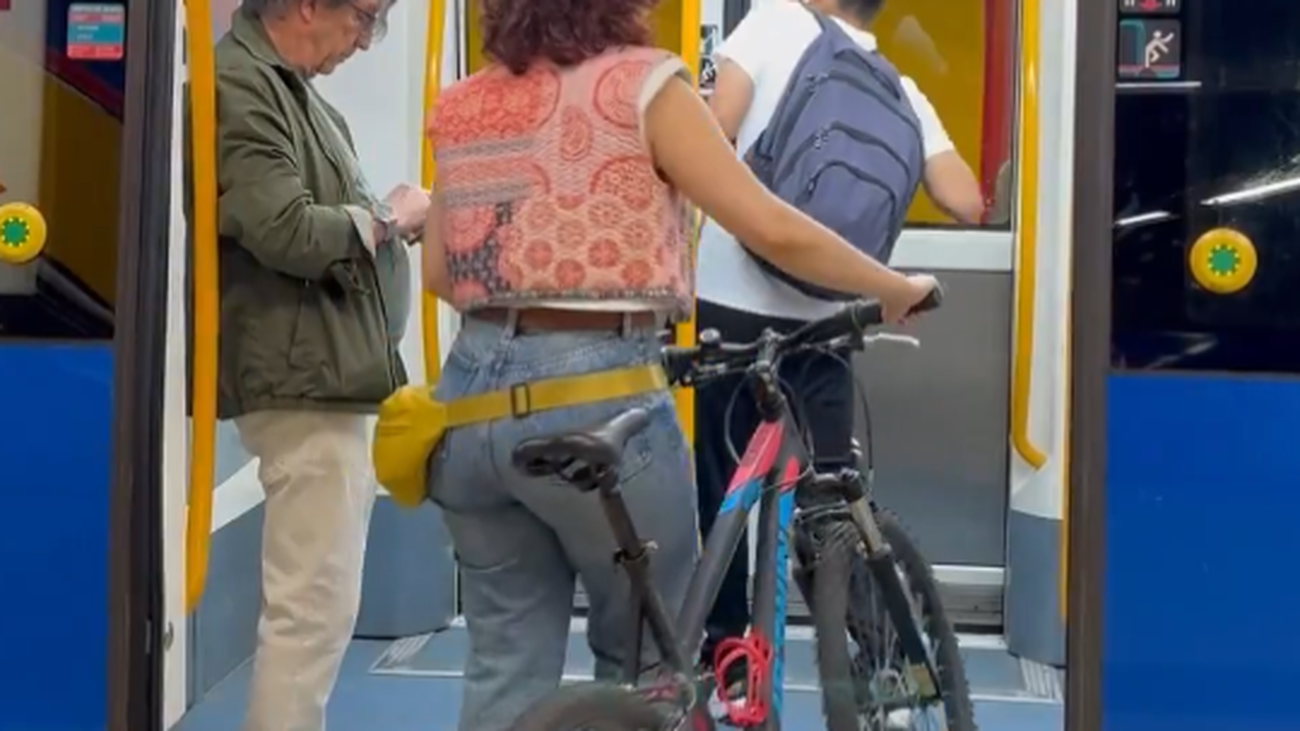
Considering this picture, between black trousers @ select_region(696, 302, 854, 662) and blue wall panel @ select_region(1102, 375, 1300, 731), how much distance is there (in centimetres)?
60

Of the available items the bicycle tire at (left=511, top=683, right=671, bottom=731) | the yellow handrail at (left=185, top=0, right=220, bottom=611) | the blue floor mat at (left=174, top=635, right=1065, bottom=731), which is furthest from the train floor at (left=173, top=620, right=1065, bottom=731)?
the bicycle tire at (left=511, top=683, right=671, bottom=731)

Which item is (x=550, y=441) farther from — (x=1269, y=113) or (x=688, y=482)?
(x=1269, y=113)

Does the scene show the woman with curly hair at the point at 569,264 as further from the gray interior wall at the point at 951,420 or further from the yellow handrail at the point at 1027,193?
the gray interior wall at the point at 951,420

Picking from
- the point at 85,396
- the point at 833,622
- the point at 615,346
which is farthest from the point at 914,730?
the point at 85,396

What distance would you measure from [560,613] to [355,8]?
1115mm

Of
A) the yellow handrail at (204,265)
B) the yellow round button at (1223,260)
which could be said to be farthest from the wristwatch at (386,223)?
the yellow round button at (1223,260)

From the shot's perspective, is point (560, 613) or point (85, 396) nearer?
point (560, 613)

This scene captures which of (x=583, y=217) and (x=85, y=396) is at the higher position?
(x=583, y=217)

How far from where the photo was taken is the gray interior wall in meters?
4.47

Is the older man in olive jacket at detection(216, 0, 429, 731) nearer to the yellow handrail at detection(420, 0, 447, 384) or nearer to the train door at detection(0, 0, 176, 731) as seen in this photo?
the train door at detection(0, 0, 176, 731)

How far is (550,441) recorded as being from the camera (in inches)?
77.9

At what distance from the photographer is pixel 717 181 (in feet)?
7.00

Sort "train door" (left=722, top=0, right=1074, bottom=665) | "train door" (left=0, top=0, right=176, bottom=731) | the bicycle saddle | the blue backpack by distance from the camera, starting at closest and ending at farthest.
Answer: the bicycle saddle
"train door" (left=0, top=0, right=176, bottom=731)
the blue backpack
"train door" (left=722, top=0, right=1074, bottom=665)

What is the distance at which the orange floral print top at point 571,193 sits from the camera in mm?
2129
